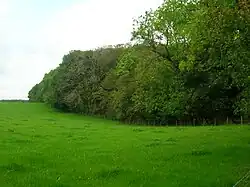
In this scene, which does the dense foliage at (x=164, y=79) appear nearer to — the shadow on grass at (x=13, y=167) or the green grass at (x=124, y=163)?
the green grass at (x=124, y=163)

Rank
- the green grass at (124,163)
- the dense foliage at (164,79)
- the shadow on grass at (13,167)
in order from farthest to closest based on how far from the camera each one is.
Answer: the dense foliage at (164,79)
the shadow on grass at (13,167)
the green grass at (124,163)

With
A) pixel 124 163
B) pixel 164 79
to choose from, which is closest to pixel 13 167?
pixel 124 163

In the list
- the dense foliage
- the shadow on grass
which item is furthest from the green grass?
the dense foliage

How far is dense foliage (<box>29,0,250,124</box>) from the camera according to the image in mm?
42281

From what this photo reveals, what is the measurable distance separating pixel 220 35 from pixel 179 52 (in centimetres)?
3524

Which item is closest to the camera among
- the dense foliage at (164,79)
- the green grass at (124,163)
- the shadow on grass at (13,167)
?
the green grass at (124,163)

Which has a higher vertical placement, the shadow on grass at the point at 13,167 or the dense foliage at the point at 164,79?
the dense foliage at the point at 164,79

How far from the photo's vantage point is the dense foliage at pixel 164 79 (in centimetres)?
4228

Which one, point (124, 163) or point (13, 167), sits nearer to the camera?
point (13, 167)

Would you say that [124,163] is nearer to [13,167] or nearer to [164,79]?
[13,167]

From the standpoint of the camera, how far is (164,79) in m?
61.8

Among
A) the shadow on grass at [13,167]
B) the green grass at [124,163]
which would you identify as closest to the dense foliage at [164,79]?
the green grass at [124,163]

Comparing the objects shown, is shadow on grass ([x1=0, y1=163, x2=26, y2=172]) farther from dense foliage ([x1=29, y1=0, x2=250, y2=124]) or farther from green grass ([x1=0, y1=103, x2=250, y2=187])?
dense foliage ([x1=29, y1=0, x2=250, y2=124])

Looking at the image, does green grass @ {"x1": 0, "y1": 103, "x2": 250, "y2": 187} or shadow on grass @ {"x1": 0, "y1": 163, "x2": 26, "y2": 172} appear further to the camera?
shadow on grass @ {"x1": 0, "y1": 163, "x2": 26, "y2": 172}
